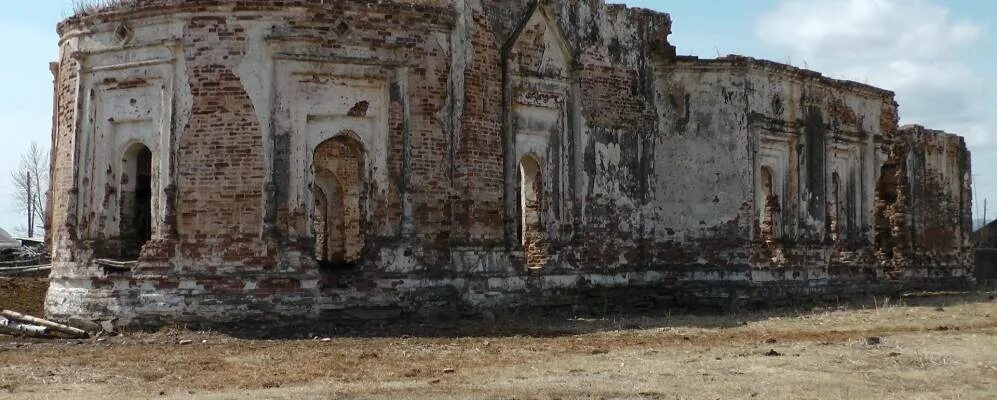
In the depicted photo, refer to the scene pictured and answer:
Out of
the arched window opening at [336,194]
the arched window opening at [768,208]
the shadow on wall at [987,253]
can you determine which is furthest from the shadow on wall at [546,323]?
the shadow on wall at [987,253]

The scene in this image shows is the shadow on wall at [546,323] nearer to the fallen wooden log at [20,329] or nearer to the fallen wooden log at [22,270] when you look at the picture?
the fallen wooden log at [20,329]

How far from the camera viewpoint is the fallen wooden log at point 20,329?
1310 cm

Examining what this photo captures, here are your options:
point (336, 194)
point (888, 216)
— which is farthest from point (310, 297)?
point (888, 216)

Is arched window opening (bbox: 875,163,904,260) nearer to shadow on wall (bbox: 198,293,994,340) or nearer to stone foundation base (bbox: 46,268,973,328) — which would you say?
shadow on wall (bbox: 198,293,994,340)

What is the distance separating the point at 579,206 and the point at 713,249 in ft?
8.80

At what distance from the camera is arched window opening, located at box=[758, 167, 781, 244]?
1875 cm

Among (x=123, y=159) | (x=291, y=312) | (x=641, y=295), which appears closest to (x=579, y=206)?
(x=641, y=295)

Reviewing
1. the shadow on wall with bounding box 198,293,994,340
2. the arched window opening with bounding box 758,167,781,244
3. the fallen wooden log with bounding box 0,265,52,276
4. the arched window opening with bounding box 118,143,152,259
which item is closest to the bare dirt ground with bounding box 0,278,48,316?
the arched window opening with bounding box 118,143,152,259

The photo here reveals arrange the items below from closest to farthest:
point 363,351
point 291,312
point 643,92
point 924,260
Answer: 1. point 363,351
2. point 291,312
3. point 643,92
4. point 924,260

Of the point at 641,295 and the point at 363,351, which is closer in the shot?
the point at 363,351

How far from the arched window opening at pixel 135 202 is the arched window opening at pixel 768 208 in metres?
10.1

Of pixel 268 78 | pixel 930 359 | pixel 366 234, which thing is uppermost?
pixel 268 78

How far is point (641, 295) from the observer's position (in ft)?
55.9

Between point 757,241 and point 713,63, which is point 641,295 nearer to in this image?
point 757,241
